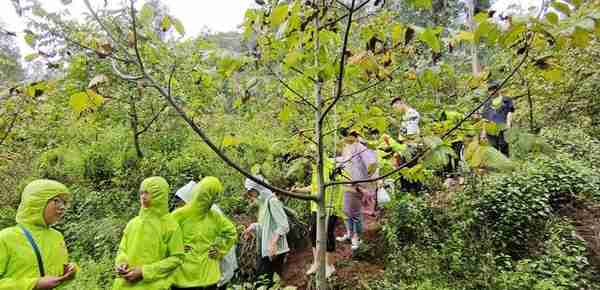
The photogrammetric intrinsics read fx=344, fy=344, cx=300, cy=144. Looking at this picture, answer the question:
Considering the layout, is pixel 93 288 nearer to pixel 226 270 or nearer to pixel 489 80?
pixel 226 270

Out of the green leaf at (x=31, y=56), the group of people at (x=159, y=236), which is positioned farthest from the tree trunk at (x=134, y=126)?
the green leaf at (x=31, y=56)

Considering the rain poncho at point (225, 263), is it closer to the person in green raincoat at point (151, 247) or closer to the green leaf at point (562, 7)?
the person in green raincoat at point (151, 247)

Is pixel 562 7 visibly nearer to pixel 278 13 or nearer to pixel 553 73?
pixel 553 73

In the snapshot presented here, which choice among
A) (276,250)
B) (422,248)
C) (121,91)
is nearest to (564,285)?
(422,248)

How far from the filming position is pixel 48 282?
2.20m

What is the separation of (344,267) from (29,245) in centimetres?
354

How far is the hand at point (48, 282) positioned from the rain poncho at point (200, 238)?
2.83ft

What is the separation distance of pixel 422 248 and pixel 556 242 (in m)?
1.45

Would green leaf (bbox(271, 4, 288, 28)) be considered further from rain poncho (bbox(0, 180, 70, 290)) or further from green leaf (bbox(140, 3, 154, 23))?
rain poncho (bbox(0, 180, 70, 290))

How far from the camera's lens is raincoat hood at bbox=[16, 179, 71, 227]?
7.62 feet

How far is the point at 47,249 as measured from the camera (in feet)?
7.66

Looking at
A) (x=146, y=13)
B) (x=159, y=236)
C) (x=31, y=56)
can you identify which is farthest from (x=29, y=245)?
(x=146, y=13)

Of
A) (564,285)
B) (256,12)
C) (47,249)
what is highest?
(256,12)

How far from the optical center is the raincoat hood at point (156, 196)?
277 centimetres
